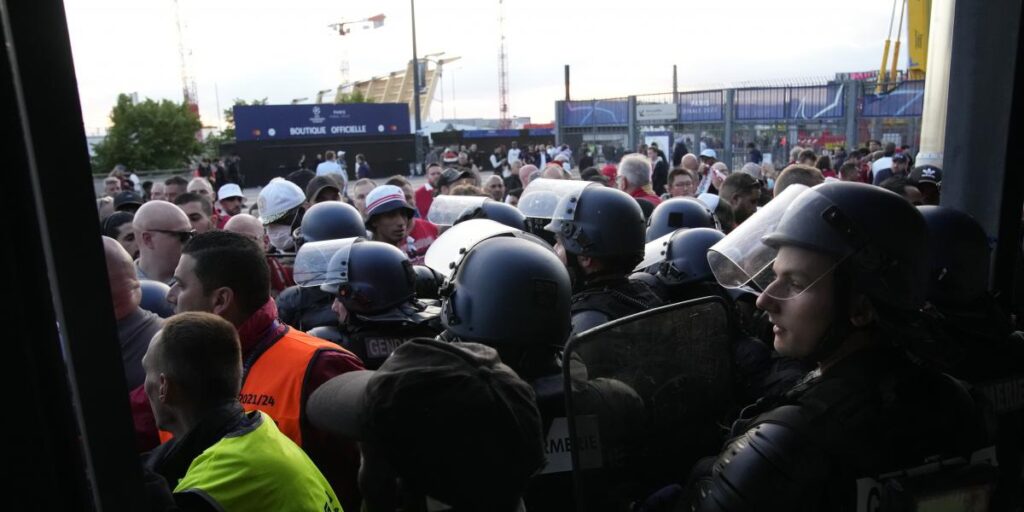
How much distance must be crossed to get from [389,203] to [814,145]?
17183 mm

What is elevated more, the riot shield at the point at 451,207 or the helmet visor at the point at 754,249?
the helmet visor at the point at 754,249

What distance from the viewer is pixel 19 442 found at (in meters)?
1.03

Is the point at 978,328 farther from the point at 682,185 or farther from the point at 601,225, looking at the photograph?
the point at 682,185

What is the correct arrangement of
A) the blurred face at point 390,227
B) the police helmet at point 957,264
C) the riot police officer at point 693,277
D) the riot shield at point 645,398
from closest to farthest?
the riot shield at point 645,398 → the police helmet at point 957,264 → the riot police officer at point 693,277 → the blurred face at point 390,227

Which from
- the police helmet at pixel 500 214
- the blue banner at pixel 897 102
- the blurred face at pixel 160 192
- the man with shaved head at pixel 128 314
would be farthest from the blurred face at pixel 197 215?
the blue banner at pixel 897 102

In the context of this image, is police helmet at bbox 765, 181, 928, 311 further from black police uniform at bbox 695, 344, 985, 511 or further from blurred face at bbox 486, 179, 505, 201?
blurred face at bbox 486, 179, 505, 201

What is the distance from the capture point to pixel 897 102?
19547mm

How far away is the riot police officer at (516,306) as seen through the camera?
2729 mm

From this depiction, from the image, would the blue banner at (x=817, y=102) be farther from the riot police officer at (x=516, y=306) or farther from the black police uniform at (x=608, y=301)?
the riot police officer at (x=516, y=306)

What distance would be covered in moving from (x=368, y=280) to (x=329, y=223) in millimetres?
1783

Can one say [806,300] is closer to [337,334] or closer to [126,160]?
[337,334]

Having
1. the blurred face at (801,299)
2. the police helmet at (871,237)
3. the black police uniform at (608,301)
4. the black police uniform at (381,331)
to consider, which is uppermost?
the police helmet at (871,237)

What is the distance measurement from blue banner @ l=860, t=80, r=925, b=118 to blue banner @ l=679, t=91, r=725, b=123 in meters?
4.03

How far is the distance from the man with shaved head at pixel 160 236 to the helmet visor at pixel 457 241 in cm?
203
